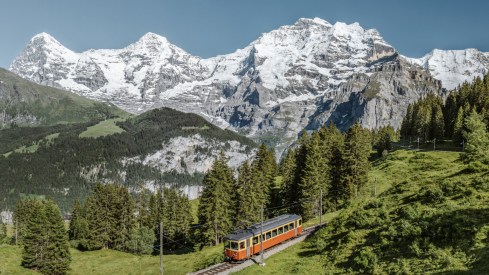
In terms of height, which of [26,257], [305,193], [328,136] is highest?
[328,136]

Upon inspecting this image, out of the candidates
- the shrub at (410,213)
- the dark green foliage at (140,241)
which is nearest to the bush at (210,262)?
the shrub at (410,213)

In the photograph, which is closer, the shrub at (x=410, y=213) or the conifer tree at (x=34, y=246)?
the shrub at (x=410, y=213)

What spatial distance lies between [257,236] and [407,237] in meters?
18.3

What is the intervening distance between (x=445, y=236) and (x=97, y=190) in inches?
3021

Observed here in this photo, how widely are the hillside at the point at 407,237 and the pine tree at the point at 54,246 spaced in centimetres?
3952

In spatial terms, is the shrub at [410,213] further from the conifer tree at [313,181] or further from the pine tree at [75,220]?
the pine tree at [75,220]

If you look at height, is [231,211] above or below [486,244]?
below

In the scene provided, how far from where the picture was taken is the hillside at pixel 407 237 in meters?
19.8

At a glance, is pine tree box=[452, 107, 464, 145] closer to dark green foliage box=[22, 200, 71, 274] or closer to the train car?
the train car

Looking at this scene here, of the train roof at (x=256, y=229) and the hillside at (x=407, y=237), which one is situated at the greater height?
the hillside at (x=407, y=237)

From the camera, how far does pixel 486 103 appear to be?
8125 cm

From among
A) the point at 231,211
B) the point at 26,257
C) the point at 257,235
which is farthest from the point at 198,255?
the point at 26,257

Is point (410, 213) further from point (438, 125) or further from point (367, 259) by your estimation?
point (438, 125)

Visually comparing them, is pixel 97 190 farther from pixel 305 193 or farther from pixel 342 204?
pixel 342 204
